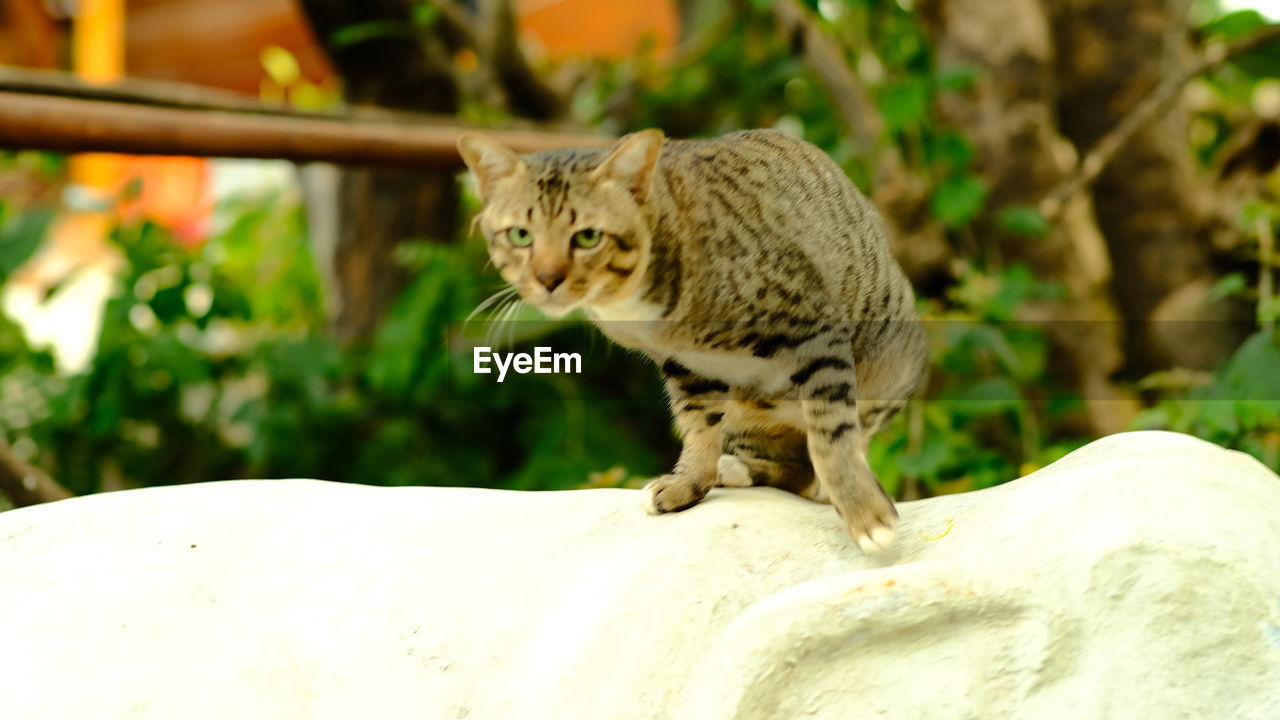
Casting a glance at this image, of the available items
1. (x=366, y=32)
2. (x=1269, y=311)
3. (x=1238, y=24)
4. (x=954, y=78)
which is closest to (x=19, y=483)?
(x=366, y=32)

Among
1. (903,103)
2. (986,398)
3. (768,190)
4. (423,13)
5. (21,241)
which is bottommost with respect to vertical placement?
(986,398)

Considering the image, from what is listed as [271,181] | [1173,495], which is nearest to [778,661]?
[1173,495]

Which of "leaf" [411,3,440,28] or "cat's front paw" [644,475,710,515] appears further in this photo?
"leaf" [411,3,440,28]

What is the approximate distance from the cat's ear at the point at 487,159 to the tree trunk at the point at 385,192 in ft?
7.61

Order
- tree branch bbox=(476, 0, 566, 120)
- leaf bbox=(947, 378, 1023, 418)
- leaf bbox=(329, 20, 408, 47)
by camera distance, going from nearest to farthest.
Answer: leaf bbox=(947, 378, 1023, 418) < leaf bbox=(329, 20, 408, 47) < tree branch bbox=(476, 0, 566, 120)

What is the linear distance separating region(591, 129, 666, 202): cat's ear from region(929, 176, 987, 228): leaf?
5.10 feet

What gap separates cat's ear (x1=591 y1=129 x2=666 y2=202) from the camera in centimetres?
130

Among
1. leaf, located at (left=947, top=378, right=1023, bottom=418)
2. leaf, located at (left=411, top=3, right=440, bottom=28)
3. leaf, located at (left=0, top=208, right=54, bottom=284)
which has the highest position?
leaf, located at (left=411, top=3, right=440, bottom=28)

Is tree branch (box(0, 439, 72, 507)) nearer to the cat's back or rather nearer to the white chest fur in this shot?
the white chest fur

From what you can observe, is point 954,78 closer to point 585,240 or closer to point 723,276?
point 723,276

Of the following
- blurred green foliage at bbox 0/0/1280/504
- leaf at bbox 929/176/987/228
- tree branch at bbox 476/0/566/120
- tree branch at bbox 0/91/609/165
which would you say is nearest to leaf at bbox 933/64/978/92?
blurred green foliage at bbox 0/0/1280/504

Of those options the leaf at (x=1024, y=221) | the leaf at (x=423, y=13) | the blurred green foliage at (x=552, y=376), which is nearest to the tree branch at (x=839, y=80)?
the blurred green foliage at (x=552, y=376)

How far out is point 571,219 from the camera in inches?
52.1

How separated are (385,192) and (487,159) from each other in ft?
8.16
